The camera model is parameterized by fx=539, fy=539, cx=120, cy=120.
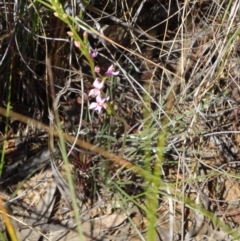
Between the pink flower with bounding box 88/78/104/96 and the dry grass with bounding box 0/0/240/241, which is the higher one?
the pink flower with bounding box 88/78/104/96

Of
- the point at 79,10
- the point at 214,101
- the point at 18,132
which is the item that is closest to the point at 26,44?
the point at 79,10

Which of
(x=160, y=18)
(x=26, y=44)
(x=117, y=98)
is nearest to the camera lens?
(x=26, y=44)

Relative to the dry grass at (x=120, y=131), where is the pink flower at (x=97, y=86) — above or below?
above

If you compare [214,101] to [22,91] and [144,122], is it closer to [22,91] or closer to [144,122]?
[144,122]

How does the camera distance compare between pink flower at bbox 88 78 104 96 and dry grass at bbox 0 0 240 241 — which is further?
dry grass at bbox 0 0 240 241

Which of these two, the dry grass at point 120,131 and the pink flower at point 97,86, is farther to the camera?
the dry grass at point 120,131

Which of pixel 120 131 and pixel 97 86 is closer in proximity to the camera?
pixel 97 86

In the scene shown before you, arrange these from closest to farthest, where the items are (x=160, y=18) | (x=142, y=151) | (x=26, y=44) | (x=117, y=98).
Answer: (x=26, y=44)
(x=142, y=151)
(x=117, y=98)
(x=160, y=18)

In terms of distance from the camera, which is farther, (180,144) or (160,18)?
(160,18)

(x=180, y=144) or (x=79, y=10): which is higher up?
(x=79, y=10)

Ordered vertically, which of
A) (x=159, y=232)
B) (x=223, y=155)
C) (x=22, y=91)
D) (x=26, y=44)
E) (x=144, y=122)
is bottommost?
(x=159, y=232)

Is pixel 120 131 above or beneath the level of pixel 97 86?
beneath
